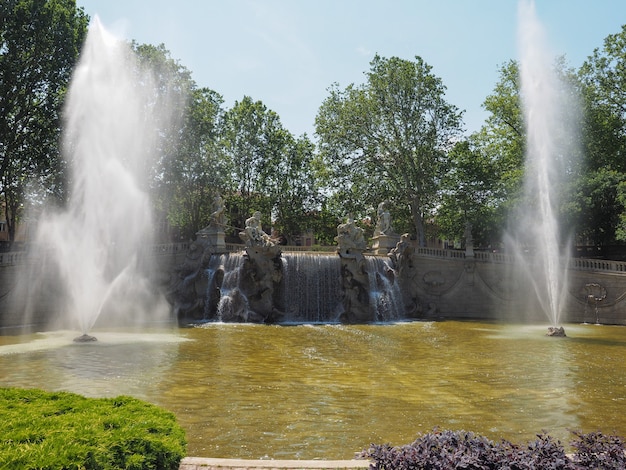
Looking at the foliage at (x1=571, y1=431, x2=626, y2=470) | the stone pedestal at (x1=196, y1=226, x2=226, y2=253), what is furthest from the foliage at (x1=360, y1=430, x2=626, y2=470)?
the stone pedestal at (x1=196, y1=226, x2=226, y2=253)

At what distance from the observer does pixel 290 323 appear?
93.9 ft

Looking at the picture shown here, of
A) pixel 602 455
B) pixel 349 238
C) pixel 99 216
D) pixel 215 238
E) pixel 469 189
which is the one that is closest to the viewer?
pixel 602 455

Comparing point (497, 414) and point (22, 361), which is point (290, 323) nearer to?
point (22, 361)

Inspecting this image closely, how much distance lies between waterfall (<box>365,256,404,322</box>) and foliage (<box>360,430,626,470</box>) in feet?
84.6

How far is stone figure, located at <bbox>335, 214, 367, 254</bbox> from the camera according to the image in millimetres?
31875

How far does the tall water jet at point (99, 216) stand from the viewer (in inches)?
1027

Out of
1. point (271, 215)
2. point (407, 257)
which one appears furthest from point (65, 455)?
point (271, 215)

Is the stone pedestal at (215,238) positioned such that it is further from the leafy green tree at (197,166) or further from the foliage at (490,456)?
the foliage at (490,456)

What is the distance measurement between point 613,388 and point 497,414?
4.15 meters

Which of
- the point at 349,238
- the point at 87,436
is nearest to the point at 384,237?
the point at 349,238

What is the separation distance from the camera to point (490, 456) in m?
5.18

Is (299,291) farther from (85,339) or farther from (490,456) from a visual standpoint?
(490,456)

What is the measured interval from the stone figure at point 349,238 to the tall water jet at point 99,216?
10910mm

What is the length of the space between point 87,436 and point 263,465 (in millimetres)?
2022
